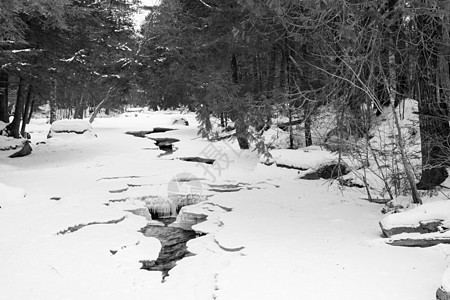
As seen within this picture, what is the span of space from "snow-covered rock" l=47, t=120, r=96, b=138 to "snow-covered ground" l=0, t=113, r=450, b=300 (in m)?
11.6

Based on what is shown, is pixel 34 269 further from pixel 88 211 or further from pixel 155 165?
pixel 155 165

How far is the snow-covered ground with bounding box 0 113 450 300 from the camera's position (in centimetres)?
464

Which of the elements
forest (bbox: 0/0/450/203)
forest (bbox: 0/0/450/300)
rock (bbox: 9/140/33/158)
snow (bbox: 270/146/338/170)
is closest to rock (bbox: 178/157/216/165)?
forest (bbox: 0/0/450/300)

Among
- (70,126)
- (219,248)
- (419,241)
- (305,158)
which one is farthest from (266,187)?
(70,126)

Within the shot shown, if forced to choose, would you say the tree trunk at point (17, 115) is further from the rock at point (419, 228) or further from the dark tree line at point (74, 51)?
the rock at point (419, 228)

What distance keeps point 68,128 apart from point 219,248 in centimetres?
1926

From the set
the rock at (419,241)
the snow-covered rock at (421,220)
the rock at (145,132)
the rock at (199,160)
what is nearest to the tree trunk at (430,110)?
the snow-covered rock at (421,220)

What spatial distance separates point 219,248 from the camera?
6117mm

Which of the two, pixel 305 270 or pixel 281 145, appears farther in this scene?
pixel 281 145

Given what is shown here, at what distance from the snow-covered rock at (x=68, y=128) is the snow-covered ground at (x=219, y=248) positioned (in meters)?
11.6

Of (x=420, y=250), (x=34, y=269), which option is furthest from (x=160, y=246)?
(x=420, y=250)

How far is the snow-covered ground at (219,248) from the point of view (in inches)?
183

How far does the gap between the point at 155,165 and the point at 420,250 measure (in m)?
10.3

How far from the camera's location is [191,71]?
50.0 feet
